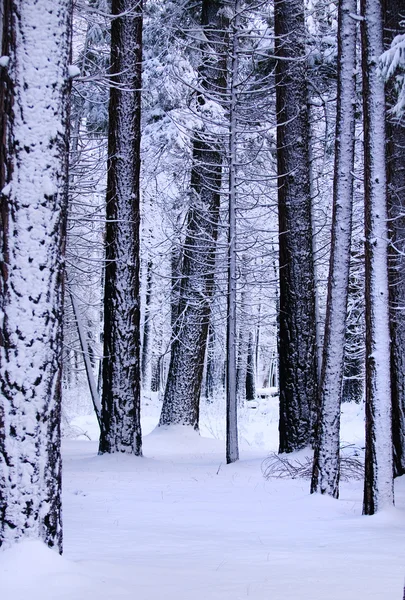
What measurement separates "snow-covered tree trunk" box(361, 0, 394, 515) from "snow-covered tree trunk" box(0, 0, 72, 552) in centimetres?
374

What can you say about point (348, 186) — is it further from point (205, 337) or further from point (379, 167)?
point (205, 337)

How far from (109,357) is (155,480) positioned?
7.89 ft

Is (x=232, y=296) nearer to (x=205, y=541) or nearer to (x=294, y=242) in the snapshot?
(x=294, y=242)

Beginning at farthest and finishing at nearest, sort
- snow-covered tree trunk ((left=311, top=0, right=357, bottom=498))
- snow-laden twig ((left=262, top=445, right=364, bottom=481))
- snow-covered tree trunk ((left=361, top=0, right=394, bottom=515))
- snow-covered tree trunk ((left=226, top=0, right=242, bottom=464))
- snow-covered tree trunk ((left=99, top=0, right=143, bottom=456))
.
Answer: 1. snow-covered tree trunk ((left=226, top=0, right=242, bottom=464))
2. snow-covered tree trunk ((left=99, top=0, right=143, bottom=456))
3. snow-laden twig ((left=262, top=445, right=364, bottom=481))
4. snow-covered tree trunk ((left=311, top=0, right=357, bottom=498))
5. snow-covered tree trunk ((left=361, top=0, right=394, bottom=515))

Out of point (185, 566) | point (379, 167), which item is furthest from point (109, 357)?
point (185, 566)

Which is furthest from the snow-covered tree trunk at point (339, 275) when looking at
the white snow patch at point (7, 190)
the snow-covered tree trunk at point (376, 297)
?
the white snow patch at point (7, 190)

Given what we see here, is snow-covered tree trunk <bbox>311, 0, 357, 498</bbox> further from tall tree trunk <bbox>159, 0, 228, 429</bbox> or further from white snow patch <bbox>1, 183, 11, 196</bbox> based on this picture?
tall tree trunk <bbox>159, 0, 228, 429</bbox>

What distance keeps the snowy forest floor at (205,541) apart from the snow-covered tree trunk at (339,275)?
0.54 m

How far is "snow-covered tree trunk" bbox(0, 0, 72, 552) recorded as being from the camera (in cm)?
388

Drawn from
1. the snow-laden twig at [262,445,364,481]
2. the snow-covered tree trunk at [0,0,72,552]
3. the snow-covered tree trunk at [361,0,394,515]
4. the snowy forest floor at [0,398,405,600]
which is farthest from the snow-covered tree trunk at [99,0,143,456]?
the snow-covered tree trunk at [0,0,72,552]

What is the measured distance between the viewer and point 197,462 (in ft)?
39.0

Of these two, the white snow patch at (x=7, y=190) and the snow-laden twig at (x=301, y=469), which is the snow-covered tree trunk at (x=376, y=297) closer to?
the snow-laden twig at (x=301, y=469)

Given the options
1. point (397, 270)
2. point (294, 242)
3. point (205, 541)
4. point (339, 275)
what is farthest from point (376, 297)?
point (294, 242)

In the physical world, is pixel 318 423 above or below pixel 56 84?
below
